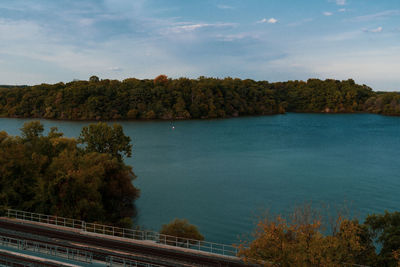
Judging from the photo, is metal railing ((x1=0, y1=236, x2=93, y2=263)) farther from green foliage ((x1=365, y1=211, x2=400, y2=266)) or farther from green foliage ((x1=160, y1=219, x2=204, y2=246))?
green foliage ((x1=365, y1=211, x2=400, y2=266))

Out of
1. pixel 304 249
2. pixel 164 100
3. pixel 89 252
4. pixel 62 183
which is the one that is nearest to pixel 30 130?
pixel 62 183

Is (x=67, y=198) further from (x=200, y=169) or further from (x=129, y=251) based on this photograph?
(x=200, y=169)

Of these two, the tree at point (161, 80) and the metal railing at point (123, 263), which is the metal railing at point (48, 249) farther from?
the tree at point (161, 80)

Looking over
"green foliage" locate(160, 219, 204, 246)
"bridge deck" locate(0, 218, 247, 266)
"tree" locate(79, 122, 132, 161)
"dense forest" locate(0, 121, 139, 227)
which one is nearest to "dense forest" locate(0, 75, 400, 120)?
"tree" locate(79, 122, 132, 161)

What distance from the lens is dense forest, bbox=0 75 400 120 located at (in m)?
128

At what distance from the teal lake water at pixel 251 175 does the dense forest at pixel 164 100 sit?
4444 centimetres

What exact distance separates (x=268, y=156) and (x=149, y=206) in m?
30.3

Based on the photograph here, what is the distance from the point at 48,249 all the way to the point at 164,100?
11349 cm

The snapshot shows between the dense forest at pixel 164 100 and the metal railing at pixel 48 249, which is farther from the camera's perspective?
the dense forest at pixel 164 100

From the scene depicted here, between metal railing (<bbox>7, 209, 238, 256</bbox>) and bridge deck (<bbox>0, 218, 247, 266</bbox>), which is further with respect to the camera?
metal railing (<bbox>7, 209, 238, 256</bbox>)

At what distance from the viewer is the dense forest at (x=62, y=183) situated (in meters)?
30.1

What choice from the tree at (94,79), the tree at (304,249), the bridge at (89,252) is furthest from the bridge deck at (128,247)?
the tree at (94,79)

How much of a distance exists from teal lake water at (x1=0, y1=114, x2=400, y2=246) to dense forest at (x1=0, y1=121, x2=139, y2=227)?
10.6 ft

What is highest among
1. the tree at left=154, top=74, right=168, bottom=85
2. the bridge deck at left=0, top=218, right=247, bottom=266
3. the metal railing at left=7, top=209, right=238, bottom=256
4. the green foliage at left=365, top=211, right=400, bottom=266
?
the tree at left=154, top=74, right=168, bottom=85
